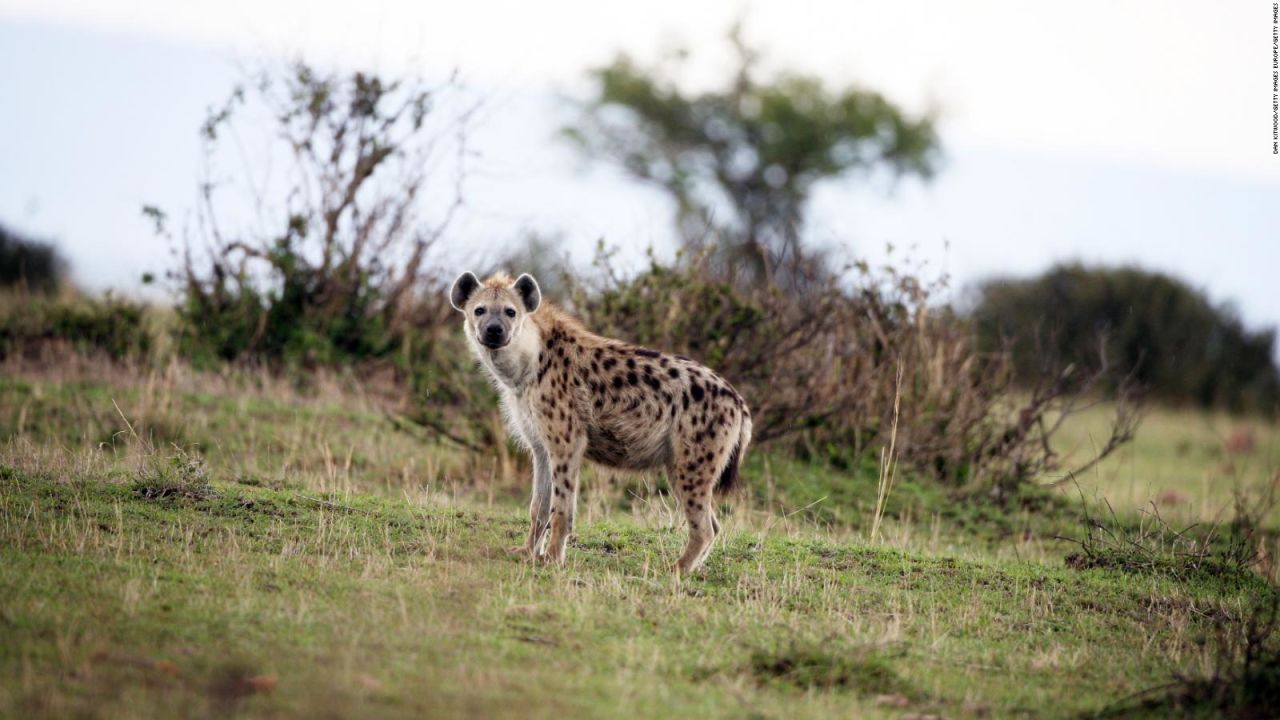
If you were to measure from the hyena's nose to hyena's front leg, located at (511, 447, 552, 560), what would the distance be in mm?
626

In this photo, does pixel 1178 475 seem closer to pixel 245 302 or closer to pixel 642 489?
pixel 642 489

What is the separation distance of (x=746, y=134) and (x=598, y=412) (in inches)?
1043

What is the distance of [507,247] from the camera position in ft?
45.2

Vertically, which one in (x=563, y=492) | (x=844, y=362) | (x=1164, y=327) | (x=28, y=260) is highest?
(x=1164, y=327)

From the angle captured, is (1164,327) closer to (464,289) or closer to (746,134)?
(746,134)

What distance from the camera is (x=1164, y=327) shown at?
2395 cm

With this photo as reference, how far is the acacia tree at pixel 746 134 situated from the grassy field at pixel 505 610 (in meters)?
23.3

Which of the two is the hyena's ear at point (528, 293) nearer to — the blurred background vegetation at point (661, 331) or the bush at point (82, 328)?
the blurred background vegetation at point (661, 331)

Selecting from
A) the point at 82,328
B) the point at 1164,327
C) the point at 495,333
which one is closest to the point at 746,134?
the point at 1164,327

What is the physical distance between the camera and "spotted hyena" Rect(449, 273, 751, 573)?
6793mm

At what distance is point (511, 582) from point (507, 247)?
8107 mm

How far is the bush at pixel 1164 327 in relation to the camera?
893 inches

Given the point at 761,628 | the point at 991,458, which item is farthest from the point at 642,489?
the point at 761,628

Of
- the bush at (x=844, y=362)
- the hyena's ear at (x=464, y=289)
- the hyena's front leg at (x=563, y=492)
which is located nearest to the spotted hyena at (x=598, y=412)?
the hyena's front leg at (x=563, y=492)
